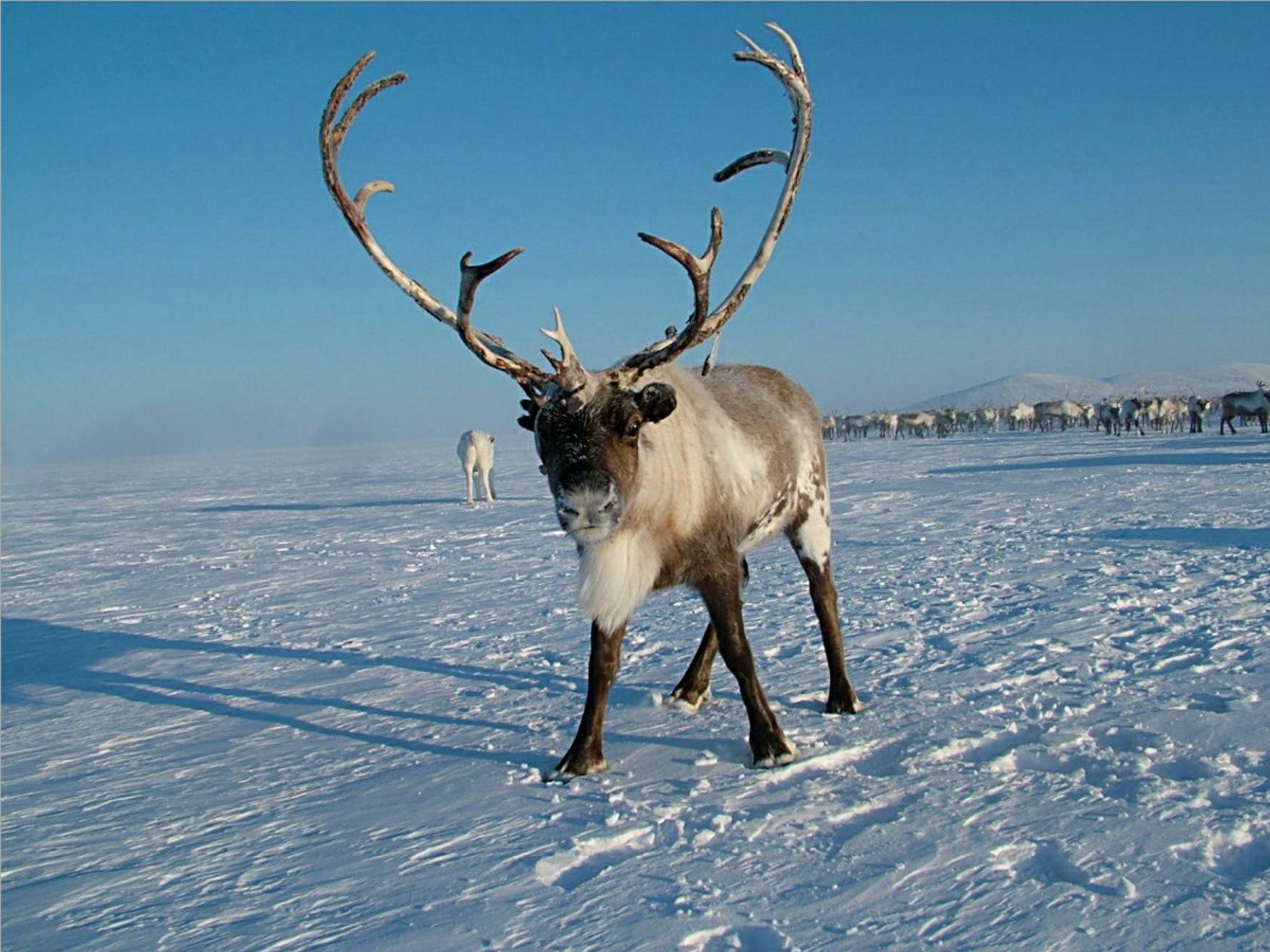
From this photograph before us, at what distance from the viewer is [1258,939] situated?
2.31 metres

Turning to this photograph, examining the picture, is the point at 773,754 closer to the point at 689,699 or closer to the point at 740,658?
the point at 740,658

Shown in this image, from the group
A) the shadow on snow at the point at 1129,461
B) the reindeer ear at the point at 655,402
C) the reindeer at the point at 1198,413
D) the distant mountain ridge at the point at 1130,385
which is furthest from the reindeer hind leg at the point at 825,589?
the distant mountain ridge at the point at 1130,385

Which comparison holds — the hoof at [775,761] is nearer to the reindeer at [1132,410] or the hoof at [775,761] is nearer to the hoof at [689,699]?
the hoof at [689,699]

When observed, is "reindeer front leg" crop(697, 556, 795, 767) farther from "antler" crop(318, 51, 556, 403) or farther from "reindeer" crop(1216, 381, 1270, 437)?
"reindeer" crop(1216, 381, 1270, 437)

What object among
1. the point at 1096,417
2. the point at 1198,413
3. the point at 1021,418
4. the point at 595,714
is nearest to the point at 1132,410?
the point at 1198,413

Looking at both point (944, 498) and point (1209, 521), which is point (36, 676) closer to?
point (1209, 521)

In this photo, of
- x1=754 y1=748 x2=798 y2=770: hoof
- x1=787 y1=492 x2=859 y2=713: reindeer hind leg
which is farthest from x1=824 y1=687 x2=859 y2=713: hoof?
x1=754 y1=748 x2=798 y2=770: hoof

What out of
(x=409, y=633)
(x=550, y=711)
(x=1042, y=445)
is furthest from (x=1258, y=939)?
(x=1042, y=445)

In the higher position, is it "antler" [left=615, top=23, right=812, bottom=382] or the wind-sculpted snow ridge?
"antler" [left=615, top=23, right=812, bottom=382]

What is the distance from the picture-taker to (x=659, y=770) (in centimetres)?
390

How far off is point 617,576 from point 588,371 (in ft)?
3.07

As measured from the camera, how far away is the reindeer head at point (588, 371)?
3.63 m

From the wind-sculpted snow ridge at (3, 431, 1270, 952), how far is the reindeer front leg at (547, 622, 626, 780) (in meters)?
0.12

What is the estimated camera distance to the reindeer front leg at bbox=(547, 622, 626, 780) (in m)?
3.91
